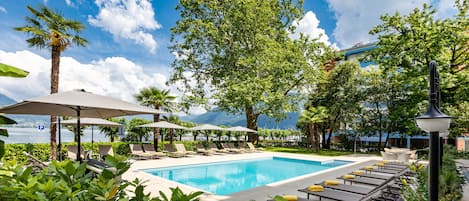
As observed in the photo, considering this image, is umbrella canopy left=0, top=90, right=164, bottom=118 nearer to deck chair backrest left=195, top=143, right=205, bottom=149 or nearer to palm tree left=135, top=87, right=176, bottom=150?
palm tree left=135, top=87, right=176, bottom=150

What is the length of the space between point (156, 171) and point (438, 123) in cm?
1150

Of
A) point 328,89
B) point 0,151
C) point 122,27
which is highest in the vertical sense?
point 122,27

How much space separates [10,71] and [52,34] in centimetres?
1493

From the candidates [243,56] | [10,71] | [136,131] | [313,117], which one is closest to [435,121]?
[10,71]

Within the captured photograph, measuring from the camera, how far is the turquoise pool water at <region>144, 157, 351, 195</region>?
10.9m

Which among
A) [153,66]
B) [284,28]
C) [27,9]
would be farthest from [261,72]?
[27,9]

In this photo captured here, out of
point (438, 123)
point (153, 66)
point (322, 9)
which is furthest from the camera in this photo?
point (322, 9)

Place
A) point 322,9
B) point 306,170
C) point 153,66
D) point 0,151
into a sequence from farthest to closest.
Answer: point 322,9 < point 153,66 < point 306,170 < point 0,151

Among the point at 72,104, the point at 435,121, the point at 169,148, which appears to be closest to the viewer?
the point at 435,121

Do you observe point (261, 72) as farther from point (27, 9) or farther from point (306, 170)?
point (27, 9)

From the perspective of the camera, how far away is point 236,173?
13461mm

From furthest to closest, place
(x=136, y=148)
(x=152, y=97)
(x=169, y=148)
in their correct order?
(x=152, y=97) → (x=169, y=148) → (x=136, y=148)

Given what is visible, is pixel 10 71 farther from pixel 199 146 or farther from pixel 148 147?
pixel 199 146

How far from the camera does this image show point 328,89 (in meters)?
25.4
